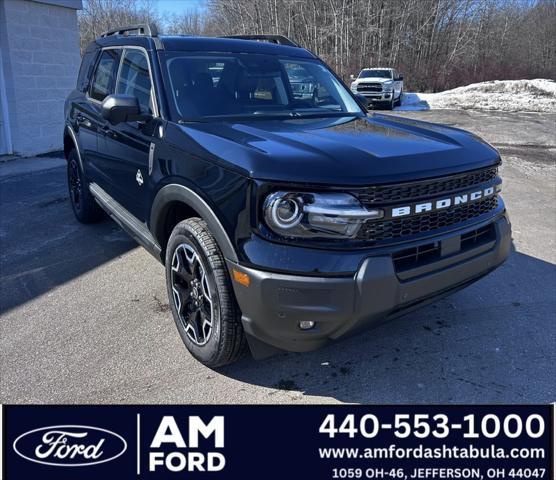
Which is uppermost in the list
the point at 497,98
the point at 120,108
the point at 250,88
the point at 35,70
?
the point at 35,70

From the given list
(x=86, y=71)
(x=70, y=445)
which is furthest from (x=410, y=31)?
(x=70, y=445)

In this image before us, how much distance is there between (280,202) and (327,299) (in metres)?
0.51

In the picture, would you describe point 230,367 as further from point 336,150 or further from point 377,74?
point 377,74

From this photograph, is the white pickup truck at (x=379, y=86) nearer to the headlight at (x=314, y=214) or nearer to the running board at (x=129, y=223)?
the running board at (x=129, y=223)

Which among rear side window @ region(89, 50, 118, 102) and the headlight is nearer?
the headlight

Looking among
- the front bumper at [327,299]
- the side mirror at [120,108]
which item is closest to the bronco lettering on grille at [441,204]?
the front bumper at [327,299]

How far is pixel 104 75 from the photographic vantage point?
186 inches

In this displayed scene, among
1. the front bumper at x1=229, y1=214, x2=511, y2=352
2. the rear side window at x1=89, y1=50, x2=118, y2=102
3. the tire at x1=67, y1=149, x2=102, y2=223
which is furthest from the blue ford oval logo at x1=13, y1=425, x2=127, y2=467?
the tire at x1=67, y1=149, x2=102, y2=223

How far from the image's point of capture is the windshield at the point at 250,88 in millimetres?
3449

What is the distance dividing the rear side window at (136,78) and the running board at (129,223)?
33.8 inches

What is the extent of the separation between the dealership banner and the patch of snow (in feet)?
76.1

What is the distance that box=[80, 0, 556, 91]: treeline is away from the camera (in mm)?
34719

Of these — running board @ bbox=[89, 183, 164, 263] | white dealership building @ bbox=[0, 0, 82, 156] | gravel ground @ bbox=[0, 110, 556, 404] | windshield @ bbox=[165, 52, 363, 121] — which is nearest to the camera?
A: gravel ground @ bbox=[0, 110, 556, 404]

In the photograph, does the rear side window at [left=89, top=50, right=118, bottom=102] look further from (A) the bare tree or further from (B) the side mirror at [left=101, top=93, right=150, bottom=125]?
(A) the bare tree
